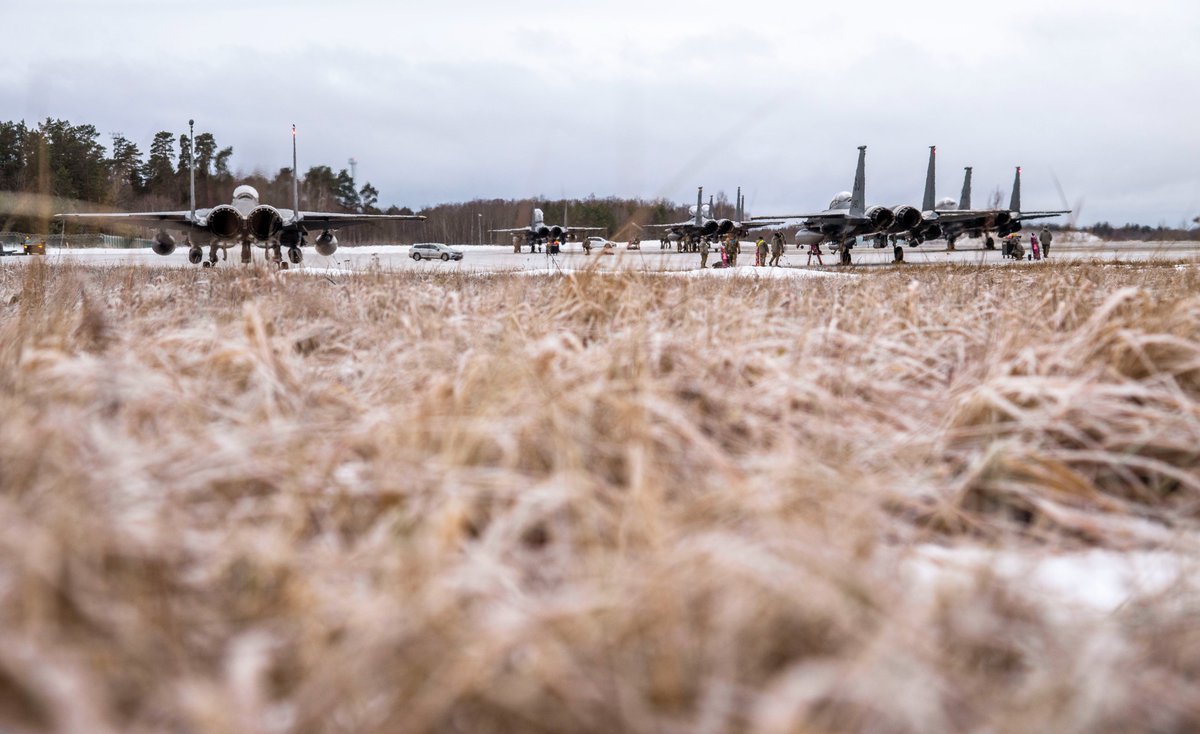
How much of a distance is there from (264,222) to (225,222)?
0.91 m

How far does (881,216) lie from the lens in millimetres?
28750

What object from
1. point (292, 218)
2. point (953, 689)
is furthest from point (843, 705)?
point (292, 218)

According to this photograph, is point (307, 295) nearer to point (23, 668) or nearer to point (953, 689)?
point (23, 668)

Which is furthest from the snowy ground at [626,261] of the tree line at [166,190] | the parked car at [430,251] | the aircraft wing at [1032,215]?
the parked car at [430,251]

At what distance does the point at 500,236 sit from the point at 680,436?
8877 cm

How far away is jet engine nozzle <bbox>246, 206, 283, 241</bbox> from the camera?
765 inches

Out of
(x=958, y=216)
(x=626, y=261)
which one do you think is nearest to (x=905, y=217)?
(x=958, y=216)

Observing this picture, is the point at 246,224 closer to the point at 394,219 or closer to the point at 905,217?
the point at 394,219

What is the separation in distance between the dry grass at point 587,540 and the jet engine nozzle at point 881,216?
28369 mm

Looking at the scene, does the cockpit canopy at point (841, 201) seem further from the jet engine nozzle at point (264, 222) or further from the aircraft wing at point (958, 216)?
the jet engine nozzle at point (264, 222)

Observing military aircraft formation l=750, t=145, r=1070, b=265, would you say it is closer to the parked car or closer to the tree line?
the tree line

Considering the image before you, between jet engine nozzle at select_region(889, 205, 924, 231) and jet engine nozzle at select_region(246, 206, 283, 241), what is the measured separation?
2155cm

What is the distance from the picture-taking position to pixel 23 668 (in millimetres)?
735

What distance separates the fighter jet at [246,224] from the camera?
64.0ft
